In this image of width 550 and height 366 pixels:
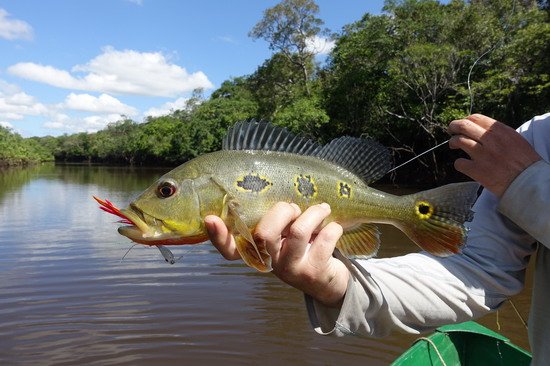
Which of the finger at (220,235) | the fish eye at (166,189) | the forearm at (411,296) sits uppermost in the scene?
the fish eye at (166,189)

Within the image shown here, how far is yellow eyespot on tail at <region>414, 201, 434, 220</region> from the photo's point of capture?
188 cm

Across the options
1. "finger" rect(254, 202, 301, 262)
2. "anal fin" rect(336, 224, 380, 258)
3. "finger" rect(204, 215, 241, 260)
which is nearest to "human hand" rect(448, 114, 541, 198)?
"anal fin" rect(336, 224, 380, 258)

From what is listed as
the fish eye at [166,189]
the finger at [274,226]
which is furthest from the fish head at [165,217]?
the finger at [274,226]

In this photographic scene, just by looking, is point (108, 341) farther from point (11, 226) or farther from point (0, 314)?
point (11, 226)

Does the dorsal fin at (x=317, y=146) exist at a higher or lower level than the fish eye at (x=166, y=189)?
higher

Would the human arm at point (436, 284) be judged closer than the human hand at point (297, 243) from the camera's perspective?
No

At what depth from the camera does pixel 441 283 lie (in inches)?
79.7

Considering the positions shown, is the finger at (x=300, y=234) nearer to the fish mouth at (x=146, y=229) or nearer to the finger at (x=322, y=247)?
the finger at (x=322, y=247)

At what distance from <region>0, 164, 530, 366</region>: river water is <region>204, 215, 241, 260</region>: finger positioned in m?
4.62

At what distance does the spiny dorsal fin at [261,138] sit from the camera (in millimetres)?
2033

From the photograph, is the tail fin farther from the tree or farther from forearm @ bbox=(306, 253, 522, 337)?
the tree

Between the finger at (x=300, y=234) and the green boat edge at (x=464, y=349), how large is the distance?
2.35 meters

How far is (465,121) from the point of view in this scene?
182 cm

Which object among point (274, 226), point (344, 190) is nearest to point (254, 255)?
point (274, 226)
